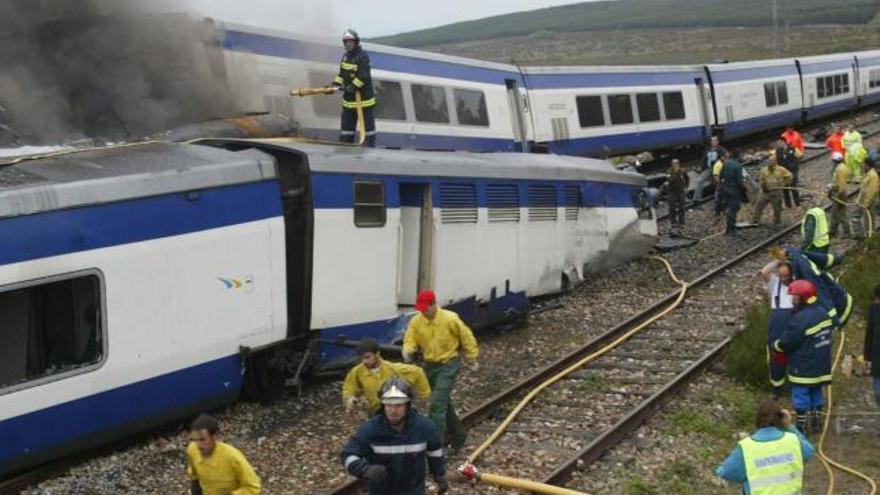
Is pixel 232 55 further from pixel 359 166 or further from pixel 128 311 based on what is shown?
pixel 128 311

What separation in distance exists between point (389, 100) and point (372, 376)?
923 cm

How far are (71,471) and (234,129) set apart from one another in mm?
5191

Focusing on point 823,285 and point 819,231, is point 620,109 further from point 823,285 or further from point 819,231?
point 823,285

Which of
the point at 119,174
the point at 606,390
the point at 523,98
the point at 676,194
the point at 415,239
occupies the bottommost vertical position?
the point at 606,390

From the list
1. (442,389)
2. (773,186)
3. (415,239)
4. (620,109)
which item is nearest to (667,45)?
(620,109)

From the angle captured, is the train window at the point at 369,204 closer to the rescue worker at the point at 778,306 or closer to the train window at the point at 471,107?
the rescue worker at the point at 778,306

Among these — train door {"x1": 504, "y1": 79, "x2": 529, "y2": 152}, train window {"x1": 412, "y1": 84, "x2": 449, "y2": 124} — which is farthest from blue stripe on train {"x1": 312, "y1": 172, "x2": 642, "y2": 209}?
train door {"x1": 504, "y1": 79, "x2": 529, "y2": 152}

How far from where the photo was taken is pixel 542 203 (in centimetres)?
1479

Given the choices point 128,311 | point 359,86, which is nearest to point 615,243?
point 359,86

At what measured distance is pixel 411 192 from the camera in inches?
482

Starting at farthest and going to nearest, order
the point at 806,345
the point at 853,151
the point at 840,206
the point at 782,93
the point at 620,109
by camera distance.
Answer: the point at 782,93
the point at 620,109
the point at 853,151
the point at 840,206
the point at 806,345

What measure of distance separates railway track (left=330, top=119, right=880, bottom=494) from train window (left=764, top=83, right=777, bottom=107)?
1855cm

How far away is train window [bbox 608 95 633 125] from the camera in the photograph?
2496cm

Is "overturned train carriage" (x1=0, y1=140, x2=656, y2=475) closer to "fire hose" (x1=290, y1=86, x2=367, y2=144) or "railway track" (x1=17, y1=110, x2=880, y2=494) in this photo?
"railway track" (x1=17, y1=110, x2=880, y2=494)
